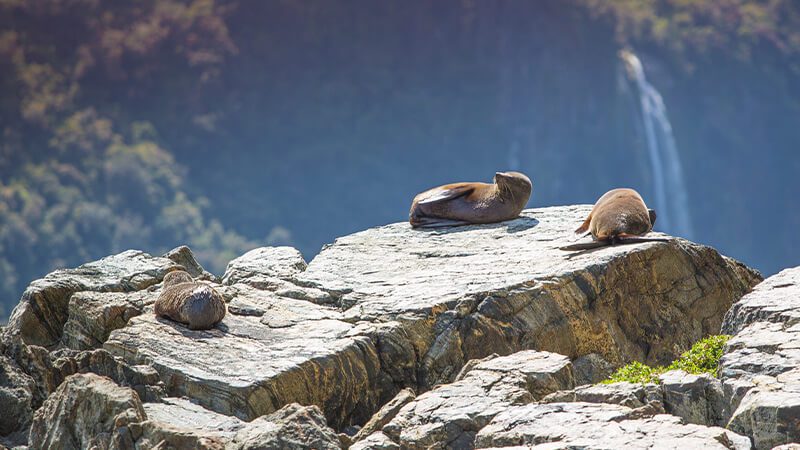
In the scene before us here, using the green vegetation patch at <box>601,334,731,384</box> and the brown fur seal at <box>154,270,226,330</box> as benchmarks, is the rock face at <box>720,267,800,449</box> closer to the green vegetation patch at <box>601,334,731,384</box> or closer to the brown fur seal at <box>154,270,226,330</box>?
the green vegetation patch at <box>601,334,731,384</box>

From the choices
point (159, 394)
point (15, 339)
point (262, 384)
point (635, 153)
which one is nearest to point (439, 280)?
point (262, 384)

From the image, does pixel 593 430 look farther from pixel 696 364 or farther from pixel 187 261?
pixel 187 261

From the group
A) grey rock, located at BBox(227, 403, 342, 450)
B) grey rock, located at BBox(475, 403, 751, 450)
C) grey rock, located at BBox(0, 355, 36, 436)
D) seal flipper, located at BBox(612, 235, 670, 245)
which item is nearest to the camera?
grey rock, located at BBox(475, 403, 751, 450)

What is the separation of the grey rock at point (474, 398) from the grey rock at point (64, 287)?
494 cm

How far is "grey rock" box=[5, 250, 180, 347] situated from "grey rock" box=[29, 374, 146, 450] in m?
3.24

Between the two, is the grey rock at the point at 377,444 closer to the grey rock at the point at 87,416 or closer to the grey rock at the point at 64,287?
the grey rock at the point at 87,416

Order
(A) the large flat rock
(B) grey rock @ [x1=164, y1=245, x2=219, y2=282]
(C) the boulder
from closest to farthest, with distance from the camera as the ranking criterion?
(C) the boulder, (A) the large flat rock, (B) grey rock @ [x1=164, y1=245, x2=219, y2=282]

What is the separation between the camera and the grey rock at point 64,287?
38.1ft

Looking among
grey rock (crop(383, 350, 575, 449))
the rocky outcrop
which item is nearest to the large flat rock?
the rocky outcrop

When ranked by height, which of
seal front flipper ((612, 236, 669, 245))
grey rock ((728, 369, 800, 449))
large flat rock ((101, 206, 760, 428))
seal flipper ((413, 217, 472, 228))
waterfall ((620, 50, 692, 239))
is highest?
waterfall ((620, 50, 692, 239))

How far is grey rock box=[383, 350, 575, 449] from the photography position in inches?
305

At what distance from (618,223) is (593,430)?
213 inches

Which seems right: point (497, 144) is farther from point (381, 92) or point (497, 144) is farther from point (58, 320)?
point (58, 320)

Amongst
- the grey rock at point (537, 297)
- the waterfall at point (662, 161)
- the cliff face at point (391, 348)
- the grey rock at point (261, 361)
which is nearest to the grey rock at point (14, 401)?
the cliff face at point (391, 348)
